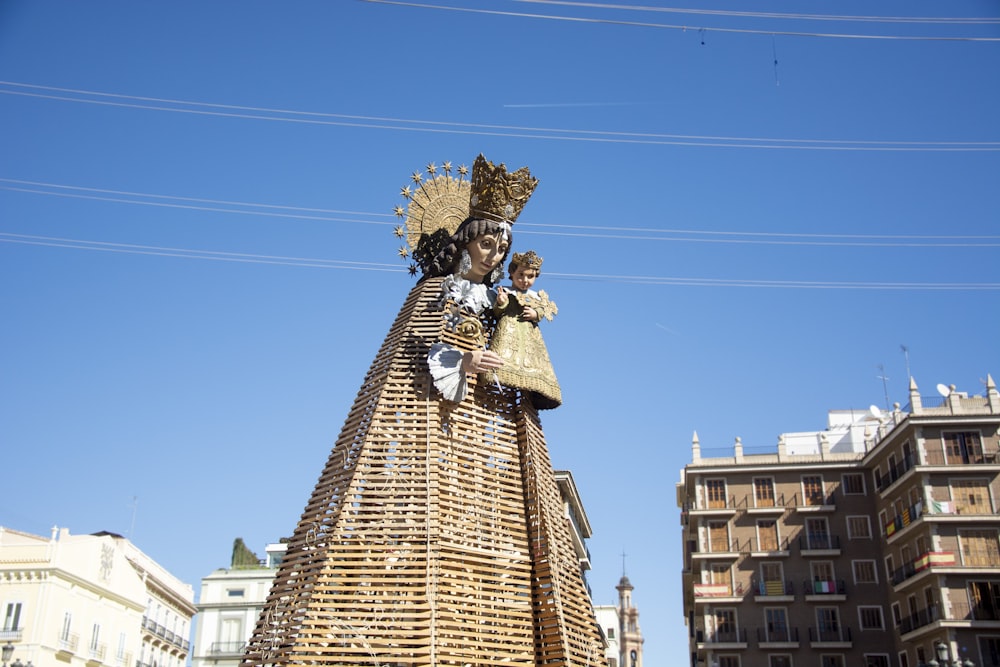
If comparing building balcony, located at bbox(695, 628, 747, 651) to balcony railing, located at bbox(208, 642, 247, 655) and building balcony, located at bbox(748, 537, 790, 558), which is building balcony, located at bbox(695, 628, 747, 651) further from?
balcony railing, located at bbox(208, 642, 247, 655)

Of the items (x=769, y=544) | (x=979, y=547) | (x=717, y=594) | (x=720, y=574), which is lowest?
(x=717, y=594)

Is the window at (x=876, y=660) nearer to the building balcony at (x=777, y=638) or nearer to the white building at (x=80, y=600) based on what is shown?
the building balcony at (x=777, y=638)

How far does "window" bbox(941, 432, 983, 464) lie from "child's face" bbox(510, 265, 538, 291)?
107 feet

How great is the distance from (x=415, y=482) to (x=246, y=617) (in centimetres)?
3382

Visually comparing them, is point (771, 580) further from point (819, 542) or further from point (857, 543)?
point (857, 543)

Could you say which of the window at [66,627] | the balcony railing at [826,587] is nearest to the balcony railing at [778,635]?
the balcony railing at [826,587]

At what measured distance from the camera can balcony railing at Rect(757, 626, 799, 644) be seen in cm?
4662

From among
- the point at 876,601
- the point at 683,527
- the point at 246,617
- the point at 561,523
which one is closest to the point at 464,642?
the point at 561,523

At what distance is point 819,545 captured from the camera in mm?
48438

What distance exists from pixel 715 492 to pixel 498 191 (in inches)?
1394

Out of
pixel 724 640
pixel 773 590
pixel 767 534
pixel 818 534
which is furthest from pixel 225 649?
pixel 818 534

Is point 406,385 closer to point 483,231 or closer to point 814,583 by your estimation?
point 483,231

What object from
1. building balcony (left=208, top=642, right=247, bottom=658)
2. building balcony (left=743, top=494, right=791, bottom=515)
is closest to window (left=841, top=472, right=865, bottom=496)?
building balcony (left=743, top=494, right=791, bottom=515)

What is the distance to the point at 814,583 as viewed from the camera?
47.6 metres
